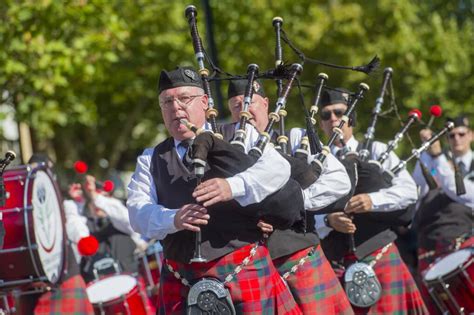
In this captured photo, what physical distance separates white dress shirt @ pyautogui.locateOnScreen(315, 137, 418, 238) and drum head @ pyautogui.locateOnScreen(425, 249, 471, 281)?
0.79 m

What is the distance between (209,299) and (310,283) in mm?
1155

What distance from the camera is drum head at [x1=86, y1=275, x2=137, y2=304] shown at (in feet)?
24.9

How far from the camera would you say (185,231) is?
4.35m

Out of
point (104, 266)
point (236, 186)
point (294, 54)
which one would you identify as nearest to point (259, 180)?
point (236, 186)

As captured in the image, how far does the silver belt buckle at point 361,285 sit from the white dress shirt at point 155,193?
184 centimetres

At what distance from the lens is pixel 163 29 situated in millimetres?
15922

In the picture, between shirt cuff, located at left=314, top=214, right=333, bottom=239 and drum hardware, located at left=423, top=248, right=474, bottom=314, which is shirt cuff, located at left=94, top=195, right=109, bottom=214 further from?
drum hardware, located at left=423, top=248, right=474, bottom=314

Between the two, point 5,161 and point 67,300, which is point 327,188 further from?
point 67,300

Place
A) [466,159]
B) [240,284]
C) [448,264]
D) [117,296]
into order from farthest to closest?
[466,159] < [117,296] < [448,264] < [240,284]

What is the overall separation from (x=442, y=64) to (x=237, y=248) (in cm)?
1330

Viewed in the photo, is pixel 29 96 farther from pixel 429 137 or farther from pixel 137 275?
pixel 429 137

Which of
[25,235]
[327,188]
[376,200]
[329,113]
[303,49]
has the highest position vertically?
[303,49]

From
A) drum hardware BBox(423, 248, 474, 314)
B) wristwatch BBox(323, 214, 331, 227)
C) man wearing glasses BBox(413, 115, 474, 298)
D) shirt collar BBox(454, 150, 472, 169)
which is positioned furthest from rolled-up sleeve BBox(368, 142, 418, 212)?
shirt collar BBox(454, 150, 472, 169)

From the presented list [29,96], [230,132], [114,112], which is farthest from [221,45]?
[230,132]
